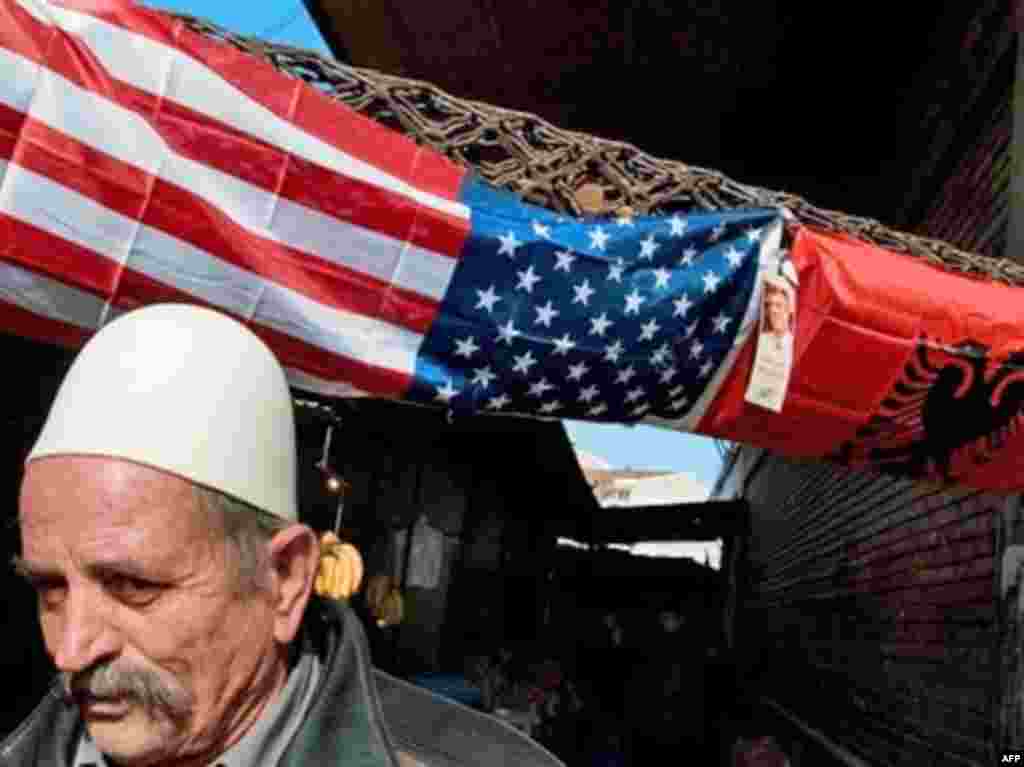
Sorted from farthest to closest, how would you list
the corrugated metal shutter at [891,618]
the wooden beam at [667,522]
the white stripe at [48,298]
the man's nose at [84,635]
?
the wooden beam at [667,522] → the corrugated metal shutter at [891,618] → the white stripe at [48,298] → the man's nose at [84,635]

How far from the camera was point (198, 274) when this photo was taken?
272 centimetres

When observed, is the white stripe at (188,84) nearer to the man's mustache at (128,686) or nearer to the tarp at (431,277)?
the tarp at (431,277)

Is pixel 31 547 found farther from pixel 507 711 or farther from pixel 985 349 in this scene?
pixel 507 711

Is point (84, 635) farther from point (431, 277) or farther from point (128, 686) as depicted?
point (431, 277)

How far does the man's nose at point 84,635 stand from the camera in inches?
59.6

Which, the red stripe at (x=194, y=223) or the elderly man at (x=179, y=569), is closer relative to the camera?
the elderly man at (x=179, y=569)

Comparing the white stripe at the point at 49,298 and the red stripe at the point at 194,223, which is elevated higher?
the red stripe at the point at 194,223

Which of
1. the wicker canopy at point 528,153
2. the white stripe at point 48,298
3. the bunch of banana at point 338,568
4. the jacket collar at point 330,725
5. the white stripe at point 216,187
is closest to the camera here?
the jacket collar at point 330,725

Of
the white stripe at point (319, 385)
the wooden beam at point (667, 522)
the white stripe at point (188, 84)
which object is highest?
the wooden beam at point (667, 522)

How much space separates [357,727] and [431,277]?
1.53m

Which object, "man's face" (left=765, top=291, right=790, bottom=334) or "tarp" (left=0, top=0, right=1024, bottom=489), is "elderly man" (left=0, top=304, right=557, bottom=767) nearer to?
"tarp" (left=0, top=0, right=1024, bottom=489)

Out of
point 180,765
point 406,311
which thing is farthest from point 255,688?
point 406,311

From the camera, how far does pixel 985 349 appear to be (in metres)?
3.47

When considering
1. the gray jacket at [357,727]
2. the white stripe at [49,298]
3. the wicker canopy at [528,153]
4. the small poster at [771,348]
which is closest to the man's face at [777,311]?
the small poster at [771,348]
